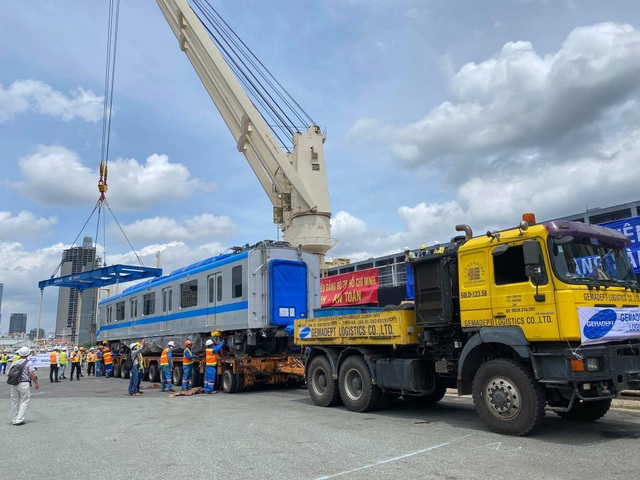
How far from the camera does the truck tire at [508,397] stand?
6.77m

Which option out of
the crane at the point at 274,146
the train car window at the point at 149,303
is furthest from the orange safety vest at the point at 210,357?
the crane at the point at 274,146

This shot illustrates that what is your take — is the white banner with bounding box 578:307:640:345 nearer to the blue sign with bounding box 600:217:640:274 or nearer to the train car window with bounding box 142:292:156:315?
the blue sign with bounding box 600:217:640:274

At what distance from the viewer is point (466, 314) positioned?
7.94 metres

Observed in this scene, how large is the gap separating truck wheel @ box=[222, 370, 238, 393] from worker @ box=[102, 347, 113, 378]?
40.7 ft

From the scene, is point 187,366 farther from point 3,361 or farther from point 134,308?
point 3,361

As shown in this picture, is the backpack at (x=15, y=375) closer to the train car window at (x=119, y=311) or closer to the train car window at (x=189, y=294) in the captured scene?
the train car window at (x=189, y=294)

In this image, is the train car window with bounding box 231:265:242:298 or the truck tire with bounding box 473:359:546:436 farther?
the train car window with bounding box 231:265:242:298

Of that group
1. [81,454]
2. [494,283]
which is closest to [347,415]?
[494,283]

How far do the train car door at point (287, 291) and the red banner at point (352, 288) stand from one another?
556 centimetres

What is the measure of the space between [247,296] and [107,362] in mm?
14231

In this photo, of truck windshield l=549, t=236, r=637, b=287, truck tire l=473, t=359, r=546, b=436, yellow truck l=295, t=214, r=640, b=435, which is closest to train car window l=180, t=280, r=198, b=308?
yellow truck l=295, t=214, r=640, b=435

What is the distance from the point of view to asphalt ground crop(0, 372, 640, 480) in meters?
5.58

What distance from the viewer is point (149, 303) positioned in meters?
20.8

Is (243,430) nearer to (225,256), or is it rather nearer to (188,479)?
(188,479)
